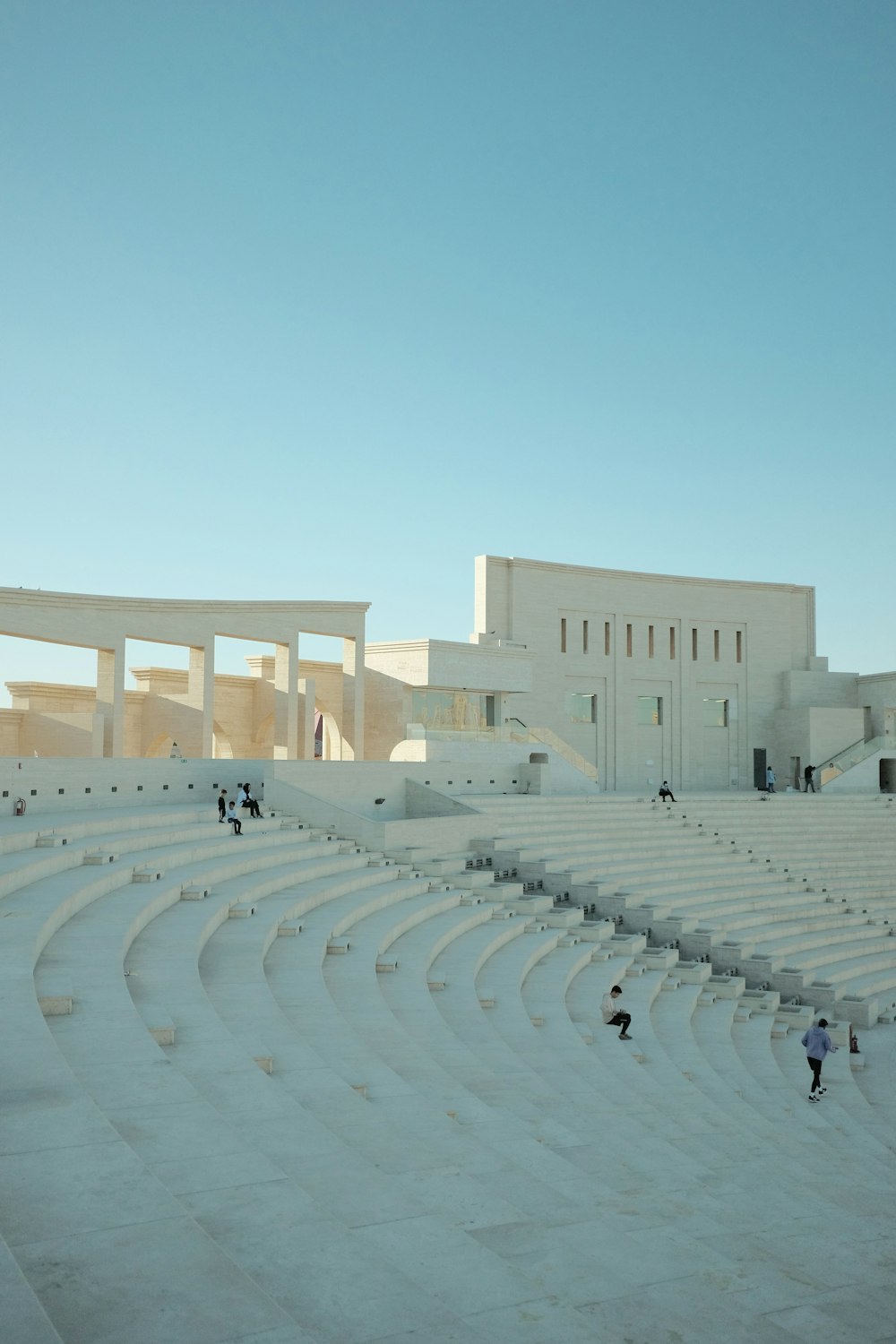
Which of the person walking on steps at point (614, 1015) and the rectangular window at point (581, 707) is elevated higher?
the rectangular window at point (581, 707)

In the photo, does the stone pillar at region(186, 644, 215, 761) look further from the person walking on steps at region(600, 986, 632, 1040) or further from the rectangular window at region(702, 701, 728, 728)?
the rectangular window at region(702, 701, 728, 728)

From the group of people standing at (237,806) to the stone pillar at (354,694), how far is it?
6.62 m

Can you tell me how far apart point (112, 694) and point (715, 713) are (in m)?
25.6

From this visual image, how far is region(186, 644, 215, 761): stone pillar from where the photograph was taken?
29719 millimetres

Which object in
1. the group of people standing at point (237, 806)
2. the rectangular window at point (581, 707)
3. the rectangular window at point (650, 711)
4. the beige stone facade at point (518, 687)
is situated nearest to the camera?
the group of people standing at point (237, 806)

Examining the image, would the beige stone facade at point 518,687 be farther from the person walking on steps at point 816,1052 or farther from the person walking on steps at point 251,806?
the person walking on steps at point 816,1052

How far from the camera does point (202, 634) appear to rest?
29484 millimetres

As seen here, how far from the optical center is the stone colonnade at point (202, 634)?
86.7 feet

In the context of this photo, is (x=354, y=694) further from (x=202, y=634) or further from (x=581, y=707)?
(x=581, y=707)

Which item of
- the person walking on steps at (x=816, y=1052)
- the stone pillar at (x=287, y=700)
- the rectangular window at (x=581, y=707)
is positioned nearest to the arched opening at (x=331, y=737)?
the stone pillar at (x=287, y=700)

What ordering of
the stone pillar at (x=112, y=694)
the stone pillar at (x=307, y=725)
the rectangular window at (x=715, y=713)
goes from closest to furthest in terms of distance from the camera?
the stone pillar at (x=112, y=694)
the stone pillar at (x=307, y=725)
the rectangular window at (x=715, y=713)

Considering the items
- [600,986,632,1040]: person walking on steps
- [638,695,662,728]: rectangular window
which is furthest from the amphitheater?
[638,695,662,728]: rectangular window

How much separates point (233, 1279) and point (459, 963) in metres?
11.9

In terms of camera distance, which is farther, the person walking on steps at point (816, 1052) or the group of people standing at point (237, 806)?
the group of people standing at point (237, 806)
